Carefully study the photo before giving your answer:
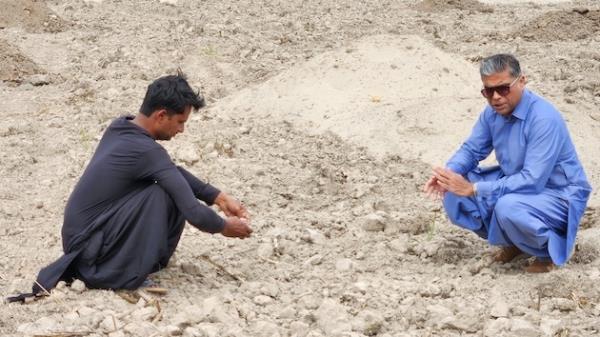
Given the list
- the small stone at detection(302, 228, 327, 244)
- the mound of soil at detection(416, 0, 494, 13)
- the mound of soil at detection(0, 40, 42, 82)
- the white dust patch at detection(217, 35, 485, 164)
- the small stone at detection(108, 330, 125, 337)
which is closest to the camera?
the small stone at detection(108, 330, 125, 337)

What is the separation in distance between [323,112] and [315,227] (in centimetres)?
233

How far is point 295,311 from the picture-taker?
4.68 m

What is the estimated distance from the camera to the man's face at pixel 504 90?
16.2 feet

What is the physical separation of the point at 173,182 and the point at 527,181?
5.82 ft

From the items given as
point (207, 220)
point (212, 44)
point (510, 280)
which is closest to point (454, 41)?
point (212, 44)

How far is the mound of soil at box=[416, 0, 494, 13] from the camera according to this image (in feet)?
43.8

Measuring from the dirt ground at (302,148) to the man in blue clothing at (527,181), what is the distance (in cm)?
21

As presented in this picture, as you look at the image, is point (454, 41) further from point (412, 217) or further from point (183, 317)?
point (183, 317)

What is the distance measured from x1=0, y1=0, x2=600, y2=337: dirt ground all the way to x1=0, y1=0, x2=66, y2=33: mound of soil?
45 millimetres

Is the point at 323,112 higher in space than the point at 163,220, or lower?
lower

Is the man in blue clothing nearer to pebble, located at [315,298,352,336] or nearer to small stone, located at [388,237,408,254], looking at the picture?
small stone, located at [388,237,408,254]

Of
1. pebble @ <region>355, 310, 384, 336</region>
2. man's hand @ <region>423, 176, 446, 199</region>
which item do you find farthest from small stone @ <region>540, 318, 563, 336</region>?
man's hand @ <region>423, 176, 446, 199</region>

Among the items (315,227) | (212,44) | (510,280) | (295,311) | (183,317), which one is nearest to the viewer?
(183,317)

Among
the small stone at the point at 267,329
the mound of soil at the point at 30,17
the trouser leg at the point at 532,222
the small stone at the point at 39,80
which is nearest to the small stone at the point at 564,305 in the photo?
the trouser leg at the point at 532,222
